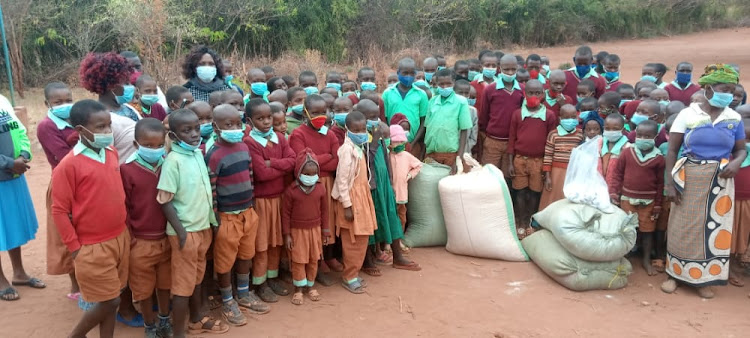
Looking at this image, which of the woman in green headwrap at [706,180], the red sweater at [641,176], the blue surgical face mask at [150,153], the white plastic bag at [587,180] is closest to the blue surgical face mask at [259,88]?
the blue surgical face mask at [150,153]

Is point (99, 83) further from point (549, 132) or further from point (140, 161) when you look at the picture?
point (549, 132)

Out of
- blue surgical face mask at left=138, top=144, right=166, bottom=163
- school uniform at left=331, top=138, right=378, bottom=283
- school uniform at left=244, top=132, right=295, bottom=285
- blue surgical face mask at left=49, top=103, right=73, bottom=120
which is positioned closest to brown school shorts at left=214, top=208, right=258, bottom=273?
school uniform at left=244, top=132, right=295, bottom=285

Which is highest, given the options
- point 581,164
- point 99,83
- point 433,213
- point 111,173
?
point 99,83

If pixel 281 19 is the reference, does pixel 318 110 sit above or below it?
below

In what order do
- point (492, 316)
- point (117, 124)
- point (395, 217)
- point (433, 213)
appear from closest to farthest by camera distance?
point (117, 124), point (492, 316), point (395, 217), point (433, 213)

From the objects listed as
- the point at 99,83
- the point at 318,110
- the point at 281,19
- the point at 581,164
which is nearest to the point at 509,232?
the point at 581,164

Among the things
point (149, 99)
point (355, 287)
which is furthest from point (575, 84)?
point (149, 99)

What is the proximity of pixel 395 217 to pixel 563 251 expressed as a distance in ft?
4.60

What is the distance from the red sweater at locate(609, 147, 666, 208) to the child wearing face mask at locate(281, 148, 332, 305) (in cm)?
253

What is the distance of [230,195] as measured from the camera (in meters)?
3.62

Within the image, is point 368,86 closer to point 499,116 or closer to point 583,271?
point 499,116

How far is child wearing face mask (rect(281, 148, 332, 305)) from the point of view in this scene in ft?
13.0

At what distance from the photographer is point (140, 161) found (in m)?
3.22

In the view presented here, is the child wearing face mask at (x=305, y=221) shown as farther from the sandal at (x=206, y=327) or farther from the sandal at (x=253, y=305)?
the sandal at (x=206, y=327)
